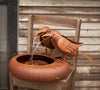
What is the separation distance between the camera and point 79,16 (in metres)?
1.99

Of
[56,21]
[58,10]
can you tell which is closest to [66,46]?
[56,21]

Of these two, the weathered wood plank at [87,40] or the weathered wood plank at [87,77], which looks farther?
the weathered wood plank at [87,77]

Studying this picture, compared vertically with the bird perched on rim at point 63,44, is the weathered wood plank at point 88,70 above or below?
below

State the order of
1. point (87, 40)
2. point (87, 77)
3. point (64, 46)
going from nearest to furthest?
point (64, 46) < point (87, 40) < point (87, 77)

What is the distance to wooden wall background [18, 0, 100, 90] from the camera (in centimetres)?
193

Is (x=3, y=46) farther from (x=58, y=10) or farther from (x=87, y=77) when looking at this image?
(x=87, y=77)

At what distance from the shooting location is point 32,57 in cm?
144

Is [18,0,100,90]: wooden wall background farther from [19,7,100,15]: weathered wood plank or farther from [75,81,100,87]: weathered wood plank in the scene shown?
[75,81,100,87]: weathered wood plank

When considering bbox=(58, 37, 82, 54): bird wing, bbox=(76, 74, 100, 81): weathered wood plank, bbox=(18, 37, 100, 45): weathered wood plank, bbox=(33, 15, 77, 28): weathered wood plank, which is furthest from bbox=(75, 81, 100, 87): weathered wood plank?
bbox=(58, 37, 82, 54): bird wing

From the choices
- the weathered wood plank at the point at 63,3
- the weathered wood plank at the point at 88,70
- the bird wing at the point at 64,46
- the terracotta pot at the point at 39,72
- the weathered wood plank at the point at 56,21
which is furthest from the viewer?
Answer: the weathered wood plank at the point at 88,70

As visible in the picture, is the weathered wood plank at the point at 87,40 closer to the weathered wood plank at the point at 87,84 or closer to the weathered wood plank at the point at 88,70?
the weathered wood plank at the point at 88,70

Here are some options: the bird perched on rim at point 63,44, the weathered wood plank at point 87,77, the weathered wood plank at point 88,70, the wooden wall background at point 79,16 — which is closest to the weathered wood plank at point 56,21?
the wooden wall background at point 79,16

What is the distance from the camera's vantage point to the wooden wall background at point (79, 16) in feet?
6.34

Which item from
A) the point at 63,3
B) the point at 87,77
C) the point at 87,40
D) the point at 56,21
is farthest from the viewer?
the point at 87,77
